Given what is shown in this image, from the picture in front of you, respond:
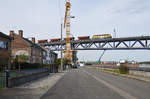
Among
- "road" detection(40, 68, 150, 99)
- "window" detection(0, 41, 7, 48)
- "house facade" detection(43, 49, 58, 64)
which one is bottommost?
"road" detection(40, 68, 150, 99)

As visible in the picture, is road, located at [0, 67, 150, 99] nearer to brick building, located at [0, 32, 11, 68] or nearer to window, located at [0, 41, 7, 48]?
brick building, located at [0, 32, 11, 68]

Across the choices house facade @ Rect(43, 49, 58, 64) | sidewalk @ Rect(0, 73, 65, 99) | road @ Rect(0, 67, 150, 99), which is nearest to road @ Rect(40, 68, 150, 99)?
road @ Rect(0, 67, 150, 99)

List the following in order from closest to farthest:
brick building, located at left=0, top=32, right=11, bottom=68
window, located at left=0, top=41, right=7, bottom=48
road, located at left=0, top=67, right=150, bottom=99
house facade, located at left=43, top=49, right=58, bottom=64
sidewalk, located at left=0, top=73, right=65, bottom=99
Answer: sidewalk, located at left=0, top=73, right=65, bottom=99 → road, located at left=0, top=67, right=150, bottom=99 → brick building, located at left=0, top=32, right=11, bottom=68 → window, located at left=0, top=41, right=7, bottom=48 → house facade, located at left=43, top=49, right=58, bottom=64

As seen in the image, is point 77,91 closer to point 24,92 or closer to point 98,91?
point 98,91

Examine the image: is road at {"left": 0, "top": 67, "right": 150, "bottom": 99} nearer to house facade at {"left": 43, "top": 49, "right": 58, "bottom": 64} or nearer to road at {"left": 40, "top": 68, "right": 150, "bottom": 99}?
road at {"left": 40, "top": 68, "right": 150, "bottom": 99}

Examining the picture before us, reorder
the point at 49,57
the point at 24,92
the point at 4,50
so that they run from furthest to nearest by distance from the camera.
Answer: the point at 49,57 → the point at 4,50 → the point at 24,92

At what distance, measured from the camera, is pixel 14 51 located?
5228 cm

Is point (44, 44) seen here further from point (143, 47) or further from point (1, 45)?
point (1, 45)

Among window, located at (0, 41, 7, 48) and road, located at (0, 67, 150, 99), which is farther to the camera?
window, located at (0, 41, 7, 48)

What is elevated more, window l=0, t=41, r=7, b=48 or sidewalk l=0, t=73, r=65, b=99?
window l=0, t=41, r=7, b=48

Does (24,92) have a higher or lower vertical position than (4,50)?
lower

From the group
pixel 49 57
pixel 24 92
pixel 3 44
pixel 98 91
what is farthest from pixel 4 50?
pixel 98 91

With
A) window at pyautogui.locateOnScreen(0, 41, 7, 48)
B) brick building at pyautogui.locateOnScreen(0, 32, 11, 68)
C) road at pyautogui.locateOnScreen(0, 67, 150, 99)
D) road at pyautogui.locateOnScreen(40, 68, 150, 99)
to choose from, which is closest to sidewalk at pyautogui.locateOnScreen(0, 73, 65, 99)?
road at pyautogui.locateOnScreen(0, 67, 150, 99)

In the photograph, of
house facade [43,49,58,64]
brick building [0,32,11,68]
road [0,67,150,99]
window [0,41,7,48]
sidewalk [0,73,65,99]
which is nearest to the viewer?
sidewalk [0,73,65,99]
